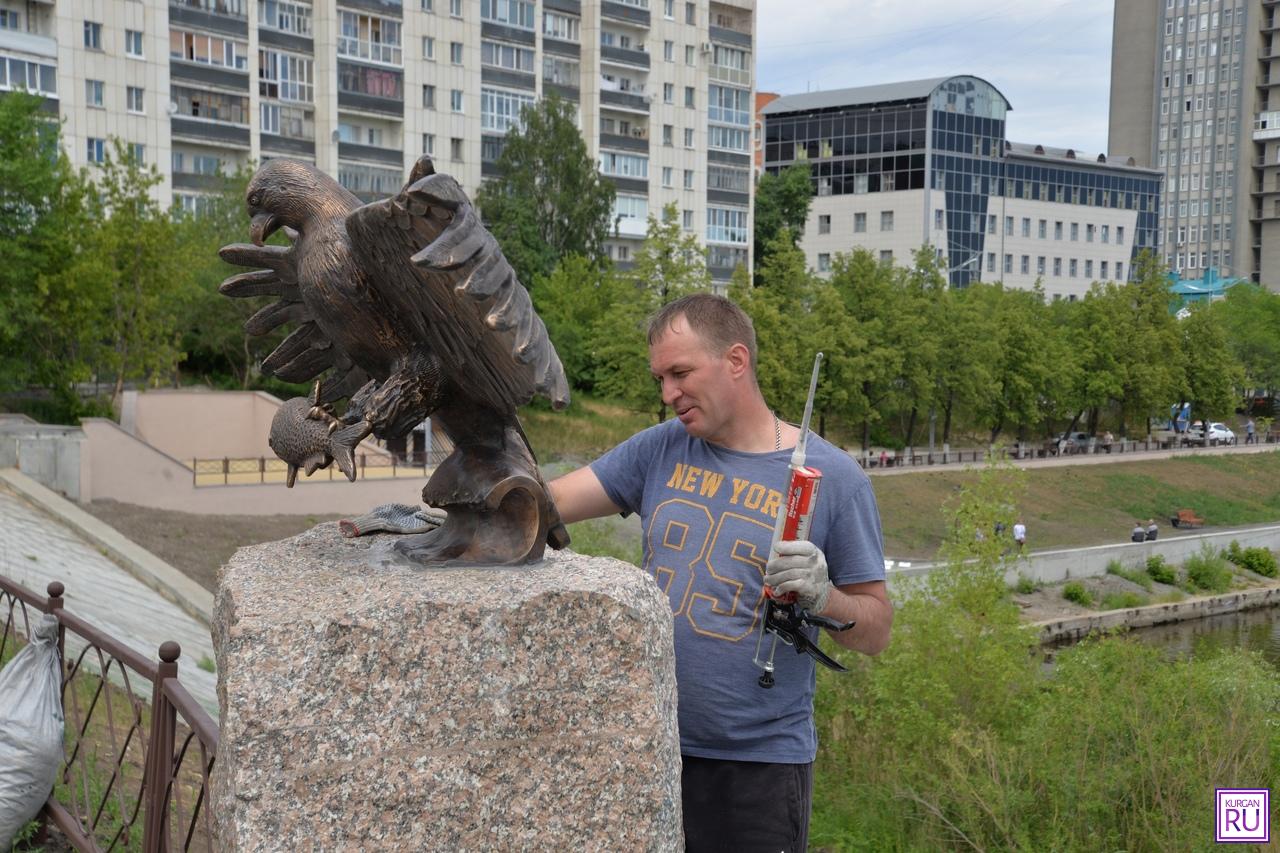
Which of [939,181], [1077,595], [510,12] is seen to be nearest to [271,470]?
[1077,595]

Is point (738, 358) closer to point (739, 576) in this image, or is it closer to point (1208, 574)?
point (739, 576)

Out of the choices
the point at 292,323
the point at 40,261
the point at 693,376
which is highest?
the point at 40,261

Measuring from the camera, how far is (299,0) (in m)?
38.5

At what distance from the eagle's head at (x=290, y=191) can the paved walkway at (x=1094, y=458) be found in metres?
30.5

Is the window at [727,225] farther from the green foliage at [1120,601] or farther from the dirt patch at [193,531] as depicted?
the dirt patch at [193,531]

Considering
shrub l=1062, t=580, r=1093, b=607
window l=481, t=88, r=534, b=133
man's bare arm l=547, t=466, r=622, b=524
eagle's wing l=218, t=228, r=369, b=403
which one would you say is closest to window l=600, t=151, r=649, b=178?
window l=481, t=88, r=534, b=133

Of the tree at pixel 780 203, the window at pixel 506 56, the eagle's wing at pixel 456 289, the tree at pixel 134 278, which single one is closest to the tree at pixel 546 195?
the window at pixel 506 56

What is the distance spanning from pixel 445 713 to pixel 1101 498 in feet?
118

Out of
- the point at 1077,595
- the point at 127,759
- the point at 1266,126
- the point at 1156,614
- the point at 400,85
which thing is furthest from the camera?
the point at 1266,126

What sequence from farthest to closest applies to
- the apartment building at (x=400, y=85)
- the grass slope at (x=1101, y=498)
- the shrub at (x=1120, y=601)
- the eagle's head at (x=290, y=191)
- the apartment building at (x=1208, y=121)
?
1. the apartment building at (x=1208, y=121)
2. the apartment building at (x=400, y=85)
3. the grass slope at (x=1101, y=498)
4. the shrub at (x=1120, y=601)
5. the eagle's head at (x=290, y=191)

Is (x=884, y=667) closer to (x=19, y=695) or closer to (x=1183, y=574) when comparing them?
(x=19, y=695)

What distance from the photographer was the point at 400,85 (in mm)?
40344

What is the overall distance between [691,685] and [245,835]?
3.91 feet

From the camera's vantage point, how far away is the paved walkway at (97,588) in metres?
11.6
